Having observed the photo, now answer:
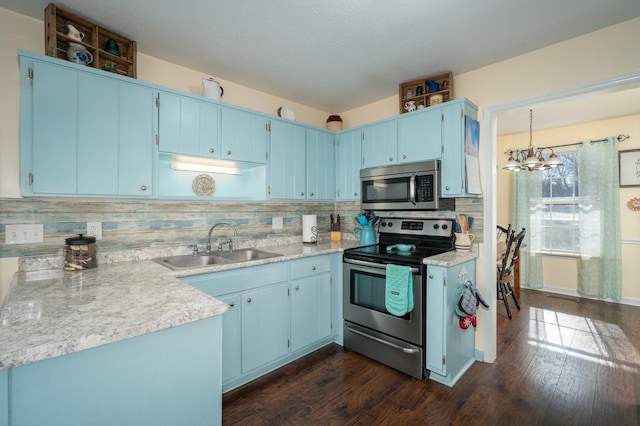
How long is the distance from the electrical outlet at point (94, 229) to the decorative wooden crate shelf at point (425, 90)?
8.92ft

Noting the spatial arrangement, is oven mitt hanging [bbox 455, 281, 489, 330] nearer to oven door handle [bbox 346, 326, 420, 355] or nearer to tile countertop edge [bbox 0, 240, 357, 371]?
oven door handle [bbox 346, 326, 420, 355]

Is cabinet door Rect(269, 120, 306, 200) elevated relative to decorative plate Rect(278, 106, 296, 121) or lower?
lower

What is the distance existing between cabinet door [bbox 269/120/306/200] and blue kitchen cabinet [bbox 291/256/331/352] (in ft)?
2.38

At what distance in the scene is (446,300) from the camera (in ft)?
6.91

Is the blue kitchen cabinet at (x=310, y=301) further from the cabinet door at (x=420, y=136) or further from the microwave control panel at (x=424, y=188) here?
the cabinet door at (x=420, y=136)

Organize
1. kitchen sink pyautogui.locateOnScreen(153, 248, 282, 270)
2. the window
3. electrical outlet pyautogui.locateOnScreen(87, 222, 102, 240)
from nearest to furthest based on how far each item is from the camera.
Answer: electrical outlet pyautogui.locateOnScreen(87, 222, 102, 240) < kitchen sink pyautogui.locateOnScreen(153, 248, 282, 270) < the window

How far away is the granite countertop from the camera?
0.84 metres

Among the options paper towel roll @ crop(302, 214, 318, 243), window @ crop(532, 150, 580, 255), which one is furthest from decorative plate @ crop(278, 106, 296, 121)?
window @ crop(532, 150, 580, 255)

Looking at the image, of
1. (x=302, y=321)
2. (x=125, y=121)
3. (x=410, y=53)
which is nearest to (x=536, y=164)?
(x=410, y=53)

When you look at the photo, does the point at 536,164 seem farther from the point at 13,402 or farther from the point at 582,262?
the point at 13,402

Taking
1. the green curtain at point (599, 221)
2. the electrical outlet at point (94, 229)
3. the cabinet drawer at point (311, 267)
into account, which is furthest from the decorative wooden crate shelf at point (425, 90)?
the green curtain at point (599, 221)

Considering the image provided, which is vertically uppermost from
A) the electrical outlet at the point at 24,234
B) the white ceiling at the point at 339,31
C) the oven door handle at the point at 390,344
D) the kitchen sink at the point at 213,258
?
the white ceiling at the point at 339,31

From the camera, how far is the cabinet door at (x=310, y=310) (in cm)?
246

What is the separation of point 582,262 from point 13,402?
584cm
